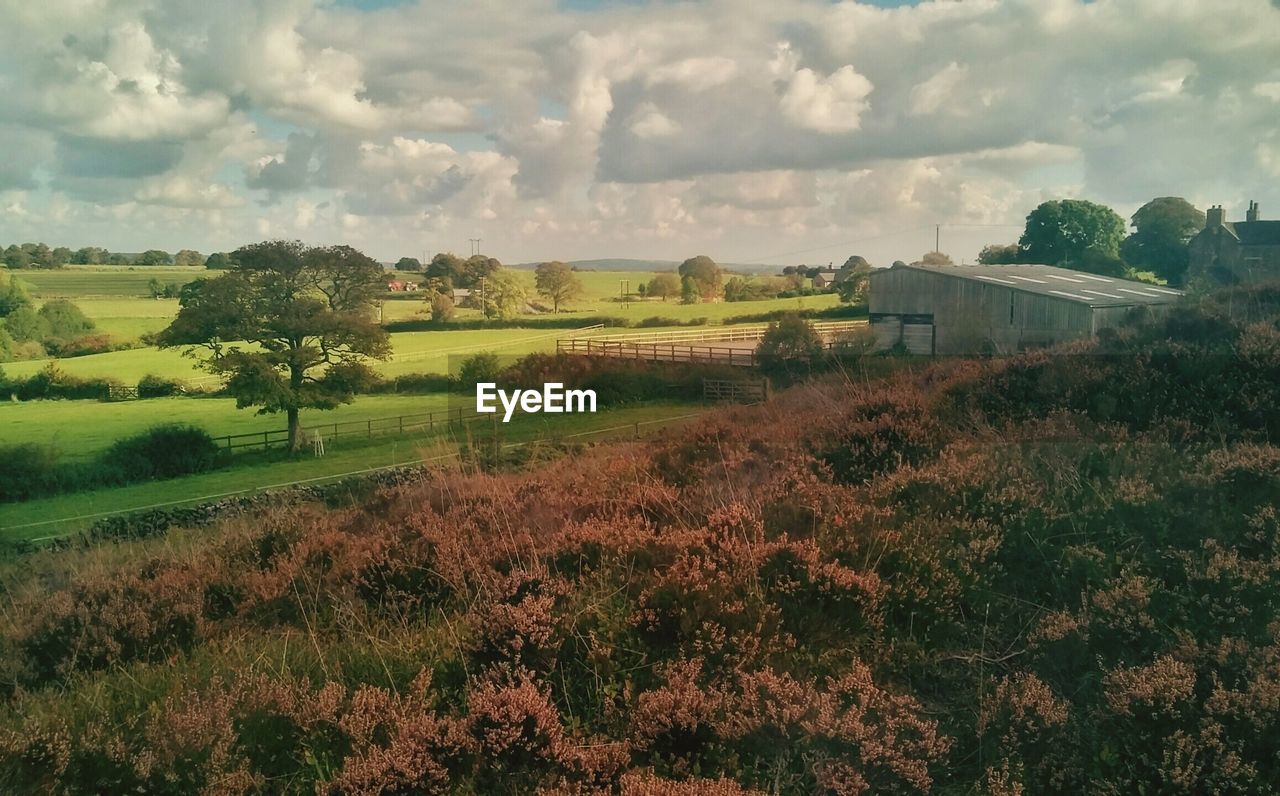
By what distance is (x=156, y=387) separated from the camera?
76.7 feet

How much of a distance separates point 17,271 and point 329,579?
26546mm

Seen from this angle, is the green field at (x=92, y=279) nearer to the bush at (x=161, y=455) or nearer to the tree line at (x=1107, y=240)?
the bush at (x=161, y=455)

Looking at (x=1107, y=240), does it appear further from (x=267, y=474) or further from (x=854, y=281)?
(x=267, y=474)

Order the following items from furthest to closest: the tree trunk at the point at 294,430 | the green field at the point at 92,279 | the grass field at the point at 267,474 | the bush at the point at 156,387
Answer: the green field at the point at 92,279
the bush at the point at 156,387
the tree trunk at the point at 294,430
the grass field at the point at 267,474

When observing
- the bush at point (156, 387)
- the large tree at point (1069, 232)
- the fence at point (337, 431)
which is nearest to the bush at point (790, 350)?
the fence at point (337, 431)

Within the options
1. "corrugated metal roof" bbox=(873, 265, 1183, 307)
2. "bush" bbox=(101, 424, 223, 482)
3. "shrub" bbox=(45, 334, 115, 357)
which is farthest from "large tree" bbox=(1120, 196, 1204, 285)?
"shrub" bbox=(45, 334, 115, 357)

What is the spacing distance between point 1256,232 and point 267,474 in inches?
1203

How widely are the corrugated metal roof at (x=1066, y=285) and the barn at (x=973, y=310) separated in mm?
51

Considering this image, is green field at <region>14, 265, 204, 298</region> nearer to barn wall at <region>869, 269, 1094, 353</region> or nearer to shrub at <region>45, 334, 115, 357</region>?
shrub at <region>45, 334, 115, 357</region>

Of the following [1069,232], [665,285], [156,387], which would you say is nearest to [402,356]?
[156,387]

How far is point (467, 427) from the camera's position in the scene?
50.0 ft

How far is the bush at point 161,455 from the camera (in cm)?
2105

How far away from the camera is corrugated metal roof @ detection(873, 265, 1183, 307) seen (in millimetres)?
15461

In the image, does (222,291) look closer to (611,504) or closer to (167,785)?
(611,504)
